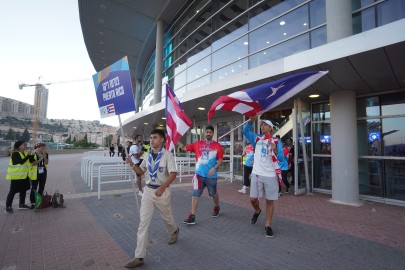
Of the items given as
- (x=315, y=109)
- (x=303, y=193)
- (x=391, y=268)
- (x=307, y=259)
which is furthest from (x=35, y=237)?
(x=315, y=109)

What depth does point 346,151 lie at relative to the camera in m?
7.29

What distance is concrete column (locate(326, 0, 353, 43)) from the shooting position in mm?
7013

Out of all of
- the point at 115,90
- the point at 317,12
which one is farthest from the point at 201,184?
the point at 317,12

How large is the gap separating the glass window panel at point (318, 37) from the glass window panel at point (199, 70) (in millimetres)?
5732

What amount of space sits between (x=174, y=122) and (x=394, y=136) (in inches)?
269

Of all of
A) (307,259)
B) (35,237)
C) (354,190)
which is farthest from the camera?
(354,190)

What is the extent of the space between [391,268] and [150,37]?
21.6 metres

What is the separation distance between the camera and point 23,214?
5.70 m

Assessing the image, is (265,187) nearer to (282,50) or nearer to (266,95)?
(266,95)

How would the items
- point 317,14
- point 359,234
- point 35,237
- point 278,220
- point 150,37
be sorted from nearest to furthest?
point 35,237 → point 359,234 → point 278,220 → point 317,14 → point 150,37

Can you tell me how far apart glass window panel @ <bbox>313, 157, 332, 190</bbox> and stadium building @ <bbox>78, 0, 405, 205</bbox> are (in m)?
0.03

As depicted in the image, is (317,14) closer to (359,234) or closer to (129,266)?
(359,234)

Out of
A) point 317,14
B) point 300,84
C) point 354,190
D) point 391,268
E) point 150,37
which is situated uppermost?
point 150,37

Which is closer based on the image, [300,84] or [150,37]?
[300,84]
